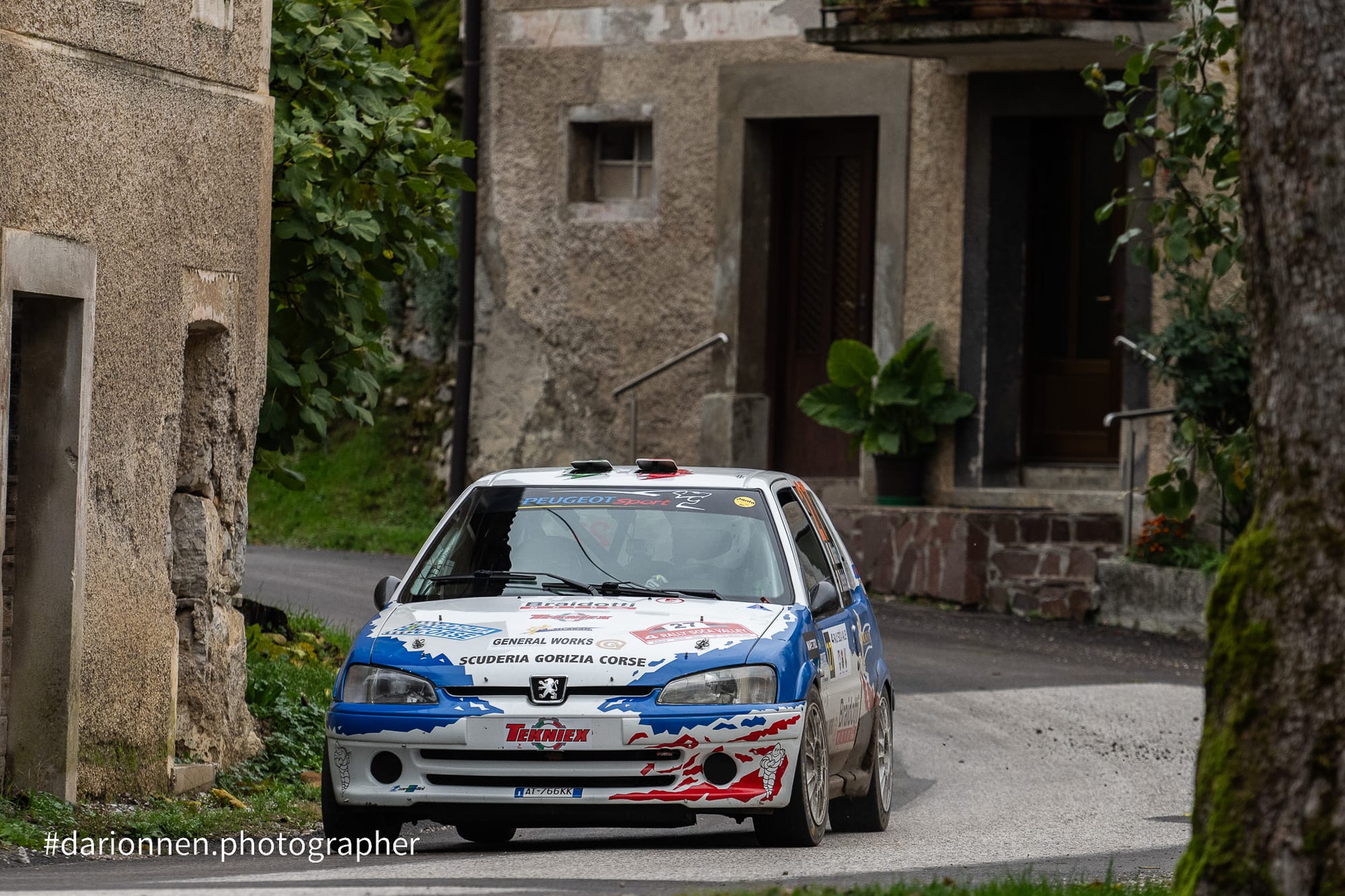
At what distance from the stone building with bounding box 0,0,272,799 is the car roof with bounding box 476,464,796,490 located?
5.75ft

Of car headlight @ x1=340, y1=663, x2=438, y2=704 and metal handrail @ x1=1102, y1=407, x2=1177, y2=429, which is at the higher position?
metal handrail @ x1=1102, y1=407, x2=1177, y2=429

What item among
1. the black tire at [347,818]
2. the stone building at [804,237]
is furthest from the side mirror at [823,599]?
the stone building at [804,237]

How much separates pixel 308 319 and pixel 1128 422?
31.6 ft

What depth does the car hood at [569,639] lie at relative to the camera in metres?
8.62

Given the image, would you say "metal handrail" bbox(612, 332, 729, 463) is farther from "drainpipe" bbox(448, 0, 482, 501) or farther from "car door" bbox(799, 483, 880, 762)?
"car door" bbox(799, 483, 880, 762)

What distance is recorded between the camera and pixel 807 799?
8.90m

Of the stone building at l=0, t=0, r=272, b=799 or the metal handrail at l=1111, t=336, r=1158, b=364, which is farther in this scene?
the metal handrail at l=1111, t=336, r=1158, b=364

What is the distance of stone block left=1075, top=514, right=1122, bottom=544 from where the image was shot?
66.8 feet

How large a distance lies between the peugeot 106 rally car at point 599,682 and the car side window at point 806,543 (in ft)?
0.38

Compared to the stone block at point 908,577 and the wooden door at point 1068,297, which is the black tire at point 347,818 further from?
the wooden door at point 1068,297

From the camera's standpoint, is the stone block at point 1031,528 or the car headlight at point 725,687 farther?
the stone block at point 1031,528

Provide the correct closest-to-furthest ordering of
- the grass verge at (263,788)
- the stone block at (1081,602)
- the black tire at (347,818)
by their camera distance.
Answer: the black tire at (347,818)
the grass verge at (263,788)
the stone block at (1081,602)

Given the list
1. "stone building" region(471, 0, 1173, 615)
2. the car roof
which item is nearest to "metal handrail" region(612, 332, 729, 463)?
"stone building" region(471, 0, 1173, 615)

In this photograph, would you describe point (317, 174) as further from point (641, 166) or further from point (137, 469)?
point (641, 166)
